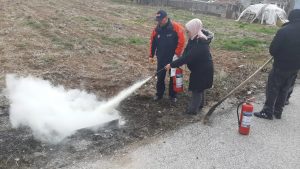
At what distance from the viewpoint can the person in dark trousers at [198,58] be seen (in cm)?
671

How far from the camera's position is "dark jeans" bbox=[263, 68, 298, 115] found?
717 cm

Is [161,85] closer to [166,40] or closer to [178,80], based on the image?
[178,80]

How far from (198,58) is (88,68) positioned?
12.4 ft

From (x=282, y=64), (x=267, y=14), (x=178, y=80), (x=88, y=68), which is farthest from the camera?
(x=267, y=14)

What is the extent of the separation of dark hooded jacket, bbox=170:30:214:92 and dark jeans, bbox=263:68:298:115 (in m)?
1.23

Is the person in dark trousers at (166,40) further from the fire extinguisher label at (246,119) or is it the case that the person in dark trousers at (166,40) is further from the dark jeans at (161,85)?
the fire extinguisher label at (246,119)

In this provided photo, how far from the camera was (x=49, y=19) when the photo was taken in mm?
15648

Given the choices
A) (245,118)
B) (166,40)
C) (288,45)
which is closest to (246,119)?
(245,118)

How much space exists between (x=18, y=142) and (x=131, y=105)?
8.01 feet

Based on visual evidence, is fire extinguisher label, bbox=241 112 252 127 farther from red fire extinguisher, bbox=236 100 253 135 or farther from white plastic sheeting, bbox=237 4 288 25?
white plastic sheeting, bbox=237 4 288 25

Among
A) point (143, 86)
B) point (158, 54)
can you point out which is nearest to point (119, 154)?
point (158, 54)

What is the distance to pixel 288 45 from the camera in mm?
6832

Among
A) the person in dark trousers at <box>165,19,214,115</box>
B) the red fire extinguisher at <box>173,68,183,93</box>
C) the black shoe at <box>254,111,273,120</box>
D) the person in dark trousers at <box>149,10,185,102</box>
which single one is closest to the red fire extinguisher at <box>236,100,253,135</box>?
the person in dark trousers at <box>165,19,214,115</box>

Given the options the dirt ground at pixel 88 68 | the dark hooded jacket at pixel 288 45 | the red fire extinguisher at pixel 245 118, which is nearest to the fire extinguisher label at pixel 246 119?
the red fire extinguisher at pixel 245 118
